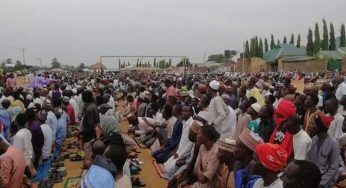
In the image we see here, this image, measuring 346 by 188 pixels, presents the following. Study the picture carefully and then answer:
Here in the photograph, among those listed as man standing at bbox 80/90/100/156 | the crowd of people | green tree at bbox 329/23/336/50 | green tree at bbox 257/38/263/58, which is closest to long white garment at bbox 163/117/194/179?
the crowd of people

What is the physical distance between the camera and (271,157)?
148 inches

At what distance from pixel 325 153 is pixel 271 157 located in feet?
5.62

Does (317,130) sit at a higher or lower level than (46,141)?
higher

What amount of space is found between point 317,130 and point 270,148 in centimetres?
168

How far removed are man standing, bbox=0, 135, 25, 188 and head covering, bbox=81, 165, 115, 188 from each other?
1842mm

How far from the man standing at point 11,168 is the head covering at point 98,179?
1.84 m

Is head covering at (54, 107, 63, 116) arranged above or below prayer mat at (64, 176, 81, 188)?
above

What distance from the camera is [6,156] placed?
5145 millimetres

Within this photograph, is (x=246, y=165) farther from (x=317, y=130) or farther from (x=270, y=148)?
(x=317, y=130)

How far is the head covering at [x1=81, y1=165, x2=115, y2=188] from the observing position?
363 cm

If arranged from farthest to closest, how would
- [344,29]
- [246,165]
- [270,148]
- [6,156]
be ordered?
1. [344,29]
2. [6,156]
3. [246,165]
4. [270,148]

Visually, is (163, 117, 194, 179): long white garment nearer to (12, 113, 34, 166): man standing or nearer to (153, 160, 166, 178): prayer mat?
(153, 160, 166, 178): prayer mat

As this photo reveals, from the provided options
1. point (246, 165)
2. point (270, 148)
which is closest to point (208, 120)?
point (246, 165)

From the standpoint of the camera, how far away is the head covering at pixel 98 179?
363cm
